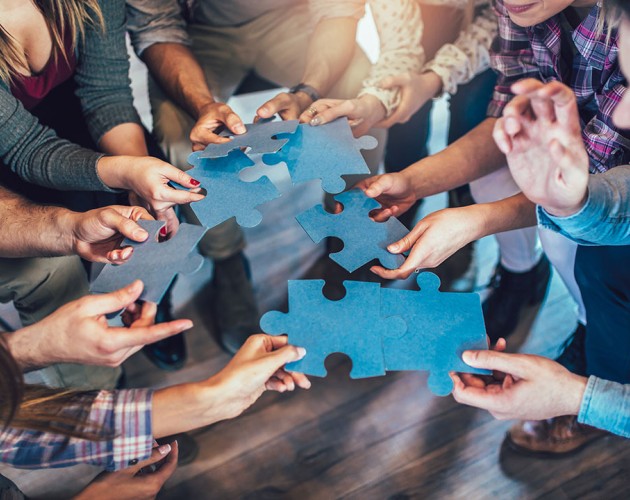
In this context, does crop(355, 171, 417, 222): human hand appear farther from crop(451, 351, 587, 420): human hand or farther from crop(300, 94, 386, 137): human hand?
crop(451, 351, 587, 420): human hand

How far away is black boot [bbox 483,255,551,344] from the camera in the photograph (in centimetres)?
170

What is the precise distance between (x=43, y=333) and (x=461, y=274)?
127 centimetres

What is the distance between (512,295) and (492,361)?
804 mm

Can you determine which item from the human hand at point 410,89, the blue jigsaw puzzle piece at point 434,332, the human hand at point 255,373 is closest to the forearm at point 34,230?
the human hand at point 255,373

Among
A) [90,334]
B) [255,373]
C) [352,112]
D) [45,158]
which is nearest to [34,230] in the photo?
[45,158]

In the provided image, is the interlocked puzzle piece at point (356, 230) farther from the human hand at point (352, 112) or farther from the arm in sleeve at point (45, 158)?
the arm in sleeve at point (45, 158)

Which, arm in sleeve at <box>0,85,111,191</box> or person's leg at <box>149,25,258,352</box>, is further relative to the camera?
person's leg at <box>149,25,258,352</box>

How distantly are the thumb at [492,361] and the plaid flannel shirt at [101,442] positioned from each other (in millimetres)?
598

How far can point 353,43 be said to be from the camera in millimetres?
1669

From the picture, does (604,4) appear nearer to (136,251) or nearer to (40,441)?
(136,251)

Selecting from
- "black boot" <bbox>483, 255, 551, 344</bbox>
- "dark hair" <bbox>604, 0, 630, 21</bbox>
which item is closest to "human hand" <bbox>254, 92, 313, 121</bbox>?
"dark hair" <bbox>604, 0, 630, 21</bbox>

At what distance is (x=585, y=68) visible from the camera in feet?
4.00

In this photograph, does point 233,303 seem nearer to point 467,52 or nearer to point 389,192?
point 389,192

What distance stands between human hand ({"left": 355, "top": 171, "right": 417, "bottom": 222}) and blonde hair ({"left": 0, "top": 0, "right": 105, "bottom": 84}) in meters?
0.78
